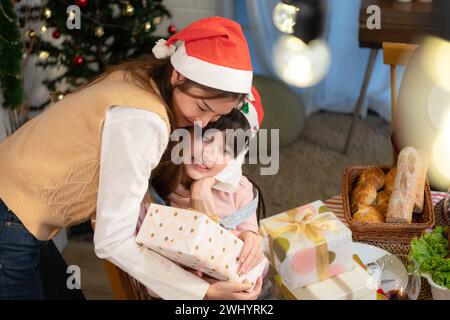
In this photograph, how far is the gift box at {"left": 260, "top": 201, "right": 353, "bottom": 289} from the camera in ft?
3.50

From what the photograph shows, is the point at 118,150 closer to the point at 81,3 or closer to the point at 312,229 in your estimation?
the point at 312,229

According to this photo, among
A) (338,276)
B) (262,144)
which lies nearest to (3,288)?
(338,276)

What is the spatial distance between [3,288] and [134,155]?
666 mm

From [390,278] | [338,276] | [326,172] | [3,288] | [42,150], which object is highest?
[42,150]

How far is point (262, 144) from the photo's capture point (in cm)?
351

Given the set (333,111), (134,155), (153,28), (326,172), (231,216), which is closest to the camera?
(134,155)

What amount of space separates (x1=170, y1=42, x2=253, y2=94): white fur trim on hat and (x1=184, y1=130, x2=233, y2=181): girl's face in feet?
0.55

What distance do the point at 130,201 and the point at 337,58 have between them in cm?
300

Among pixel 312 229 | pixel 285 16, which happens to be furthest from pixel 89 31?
pixel 312 229

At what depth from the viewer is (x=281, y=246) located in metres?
1.07

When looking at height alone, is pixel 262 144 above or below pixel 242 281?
below

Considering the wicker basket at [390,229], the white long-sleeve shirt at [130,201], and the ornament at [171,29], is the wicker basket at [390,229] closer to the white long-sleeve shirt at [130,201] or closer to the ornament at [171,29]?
the white long-sleeve shirt at [130,201]

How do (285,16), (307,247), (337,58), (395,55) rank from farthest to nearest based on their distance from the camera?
(337,58) < (285,16) < (395,55) < (307,247)
